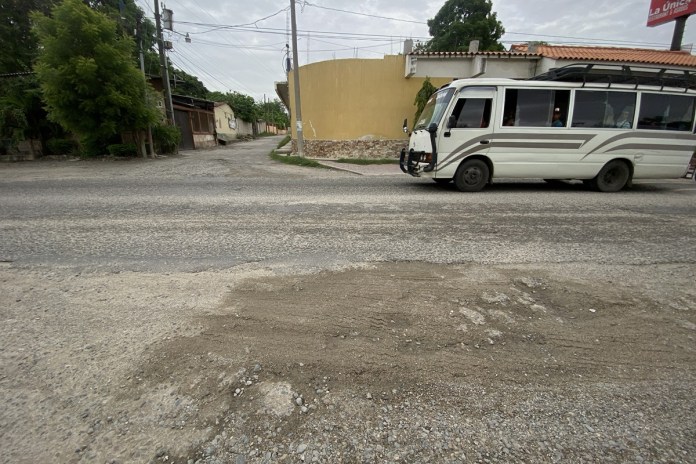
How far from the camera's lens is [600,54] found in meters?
14.5

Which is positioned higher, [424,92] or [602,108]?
[424,92]

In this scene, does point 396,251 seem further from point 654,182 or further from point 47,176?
point 47,176

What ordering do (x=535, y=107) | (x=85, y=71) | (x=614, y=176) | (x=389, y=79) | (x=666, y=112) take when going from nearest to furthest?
(x=535, y=107)
(x=666, y=112)
(x=614, y=176)
(x=85, y=71)
(x=389, y=79)

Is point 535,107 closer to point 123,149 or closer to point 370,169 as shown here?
point 370,169

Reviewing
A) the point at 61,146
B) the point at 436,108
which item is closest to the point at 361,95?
the point at 436,108

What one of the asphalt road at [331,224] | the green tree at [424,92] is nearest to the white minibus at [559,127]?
the asphalt road at [331,224]

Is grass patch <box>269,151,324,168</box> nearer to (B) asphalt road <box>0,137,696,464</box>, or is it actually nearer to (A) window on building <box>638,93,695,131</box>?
(B) asphalt road <box>0,137,696,464</box>

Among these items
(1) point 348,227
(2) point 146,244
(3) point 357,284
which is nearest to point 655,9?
(1) point 348,227

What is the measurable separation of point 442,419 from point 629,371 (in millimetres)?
1326

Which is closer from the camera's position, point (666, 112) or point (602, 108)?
point (602, 108)

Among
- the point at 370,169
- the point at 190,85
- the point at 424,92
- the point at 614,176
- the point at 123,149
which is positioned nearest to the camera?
the point at 614,176

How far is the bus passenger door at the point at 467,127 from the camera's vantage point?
22.9 feet

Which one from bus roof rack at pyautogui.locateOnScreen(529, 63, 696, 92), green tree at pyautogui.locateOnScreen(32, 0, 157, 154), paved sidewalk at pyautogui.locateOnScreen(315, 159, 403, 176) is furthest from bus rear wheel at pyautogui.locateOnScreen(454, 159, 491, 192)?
green tree at pyautogui.locateOnScreen(32, 0, 157, 154)

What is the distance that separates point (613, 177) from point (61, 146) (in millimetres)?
23218
